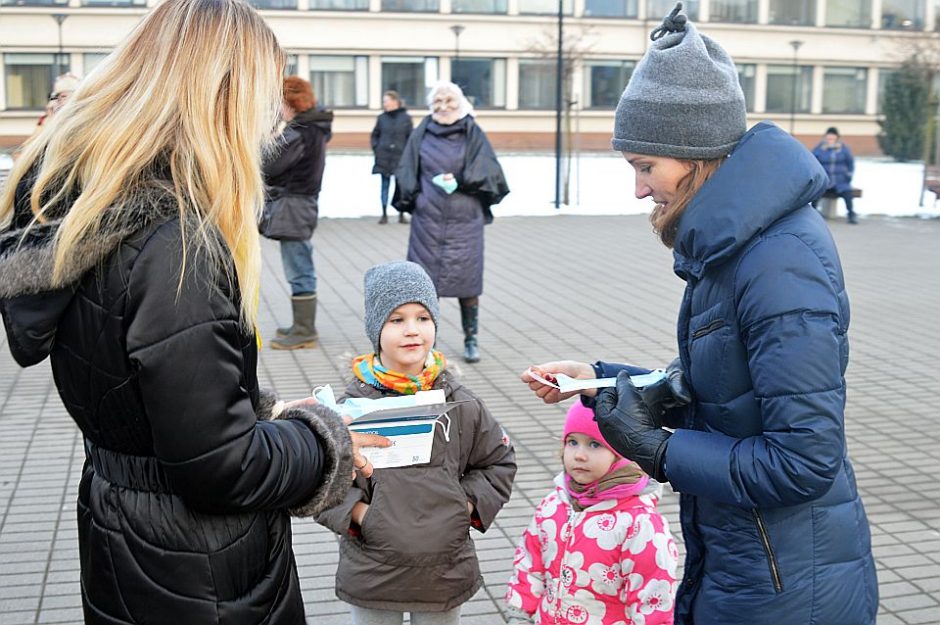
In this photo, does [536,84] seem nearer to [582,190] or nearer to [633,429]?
[582,190]

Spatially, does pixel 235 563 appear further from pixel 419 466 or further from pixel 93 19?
pixel 93 19

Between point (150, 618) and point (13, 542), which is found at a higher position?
point (150, 618)

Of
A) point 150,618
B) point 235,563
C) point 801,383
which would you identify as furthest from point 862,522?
point 150,618

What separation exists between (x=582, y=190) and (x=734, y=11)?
2755 centimetres

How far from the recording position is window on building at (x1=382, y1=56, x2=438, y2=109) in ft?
155

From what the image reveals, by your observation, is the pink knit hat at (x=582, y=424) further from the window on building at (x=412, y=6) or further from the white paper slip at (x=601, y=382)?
the window on building at (x=412, y=6)

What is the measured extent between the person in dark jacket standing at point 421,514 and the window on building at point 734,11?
161ft

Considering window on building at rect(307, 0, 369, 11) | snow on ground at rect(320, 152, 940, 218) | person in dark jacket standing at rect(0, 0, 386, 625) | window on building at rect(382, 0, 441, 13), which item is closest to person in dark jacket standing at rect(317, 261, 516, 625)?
person in dark jacket standing at rect(0, 0, 386, 625)

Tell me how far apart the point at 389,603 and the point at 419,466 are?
390mm

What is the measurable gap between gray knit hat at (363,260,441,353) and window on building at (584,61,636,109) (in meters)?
46.5

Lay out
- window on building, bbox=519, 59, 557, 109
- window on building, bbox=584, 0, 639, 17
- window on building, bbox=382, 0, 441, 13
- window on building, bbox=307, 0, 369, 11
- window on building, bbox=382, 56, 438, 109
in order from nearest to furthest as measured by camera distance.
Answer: window on building, bbox=307, 0, 369, 11 → window on building, bbox=382, 0, 441, 13 → window on building, bbox=382, 56, 438, 109 → window on building, bbox=519, 59, 557, 109 → window on building, bbox=584, 0, 639, 17

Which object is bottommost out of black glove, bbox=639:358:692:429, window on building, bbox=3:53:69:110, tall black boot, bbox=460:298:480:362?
tall black boot, bbox=460:298:480:362

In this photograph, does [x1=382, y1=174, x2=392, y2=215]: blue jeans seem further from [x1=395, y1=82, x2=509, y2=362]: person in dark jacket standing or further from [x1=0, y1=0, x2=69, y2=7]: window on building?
[x1=0, y1=0, x2=69, y2=7]: window on building

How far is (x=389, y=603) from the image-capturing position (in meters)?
3.23
